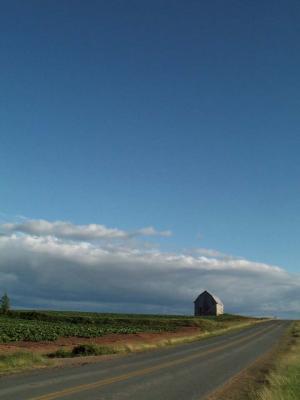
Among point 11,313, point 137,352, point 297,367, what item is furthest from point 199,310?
point 297,367

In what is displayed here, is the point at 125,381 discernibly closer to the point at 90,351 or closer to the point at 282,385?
the point at 282,385

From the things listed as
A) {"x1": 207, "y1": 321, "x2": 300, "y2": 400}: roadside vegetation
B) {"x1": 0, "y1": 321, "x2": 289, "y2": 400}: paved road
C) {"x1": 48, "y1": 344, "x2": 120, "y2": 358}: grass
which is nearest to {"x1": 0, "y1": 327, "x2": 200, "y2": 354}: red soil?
{"x1": 48, "y1": 344, "x2": 120, "y2": 358}: grass

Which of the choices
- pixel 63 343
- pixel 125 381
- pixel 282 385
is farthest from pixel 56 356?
pixel 282 385

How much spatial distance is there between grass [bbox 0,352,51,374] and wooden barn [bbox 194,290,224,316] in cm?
12761

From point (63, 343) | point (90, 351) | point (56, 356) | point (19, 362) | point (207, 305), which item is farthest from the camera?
point (207, 305)

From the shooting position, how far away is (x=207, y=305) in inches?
5974

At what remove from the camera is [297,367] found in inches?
937

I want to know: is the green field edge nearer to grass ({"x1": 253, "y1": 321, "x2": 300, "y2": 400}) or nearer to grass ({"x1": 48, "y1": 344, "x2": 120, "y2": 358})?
grass ({"x1": 48, "y1": 344, "x2": 120, "y2": 358})

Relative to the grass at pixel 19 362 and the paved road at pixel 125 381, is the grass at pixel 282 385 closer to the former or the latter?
the paved road at pixel 125 381

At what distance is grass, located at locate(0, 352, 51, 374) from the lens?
72.9 ft

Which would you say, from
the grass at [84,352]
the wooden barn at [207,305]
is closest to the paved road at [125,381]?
the grass at [84,352]

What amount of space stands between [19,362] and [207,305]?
13184cm

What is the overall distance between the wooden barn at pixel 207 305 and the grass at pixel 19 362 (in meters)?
128

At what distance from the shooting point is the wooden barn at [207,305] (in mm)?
149875
